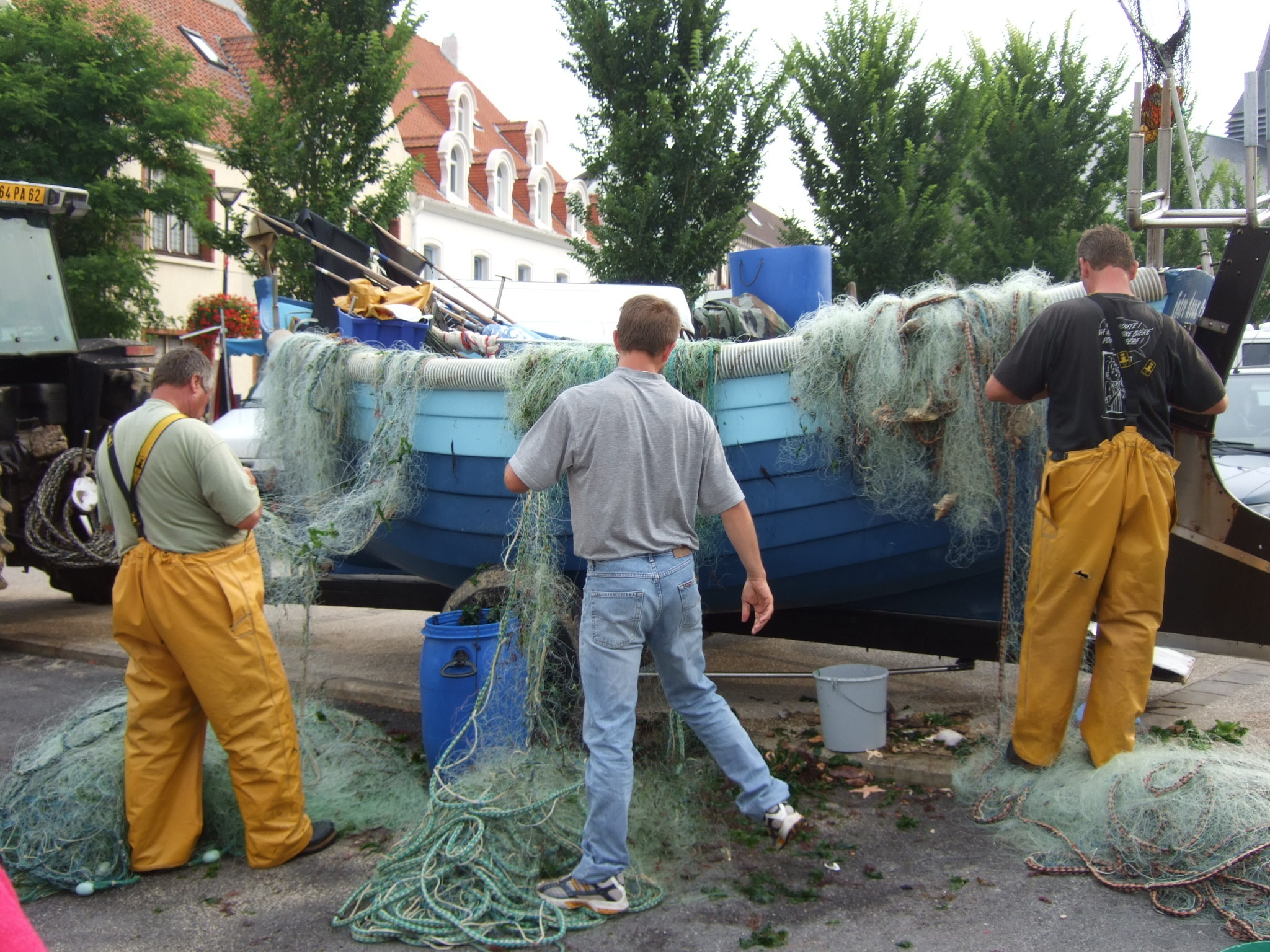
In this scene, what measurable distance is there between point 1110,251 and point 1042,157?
45.6 feet

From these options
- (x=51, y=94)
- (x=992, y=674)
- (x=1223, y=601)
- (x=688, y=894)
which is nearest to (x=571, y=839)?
(x=688, y=894)

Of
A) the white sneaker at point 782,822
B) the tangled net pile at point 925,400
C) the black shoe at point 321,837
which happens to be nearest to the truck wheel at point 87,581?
the black shoe at point 321,837

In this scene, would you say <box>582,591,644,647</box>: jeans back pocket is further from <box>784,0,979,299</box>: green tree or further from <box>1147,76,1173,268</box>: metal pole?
<box>784,0,979,299</box>: green tree

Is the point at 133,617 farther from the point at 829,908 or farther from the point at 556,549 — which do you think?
the point at 829,908

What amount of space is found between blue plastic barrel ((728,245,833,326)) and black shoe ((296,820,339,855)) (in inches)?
134

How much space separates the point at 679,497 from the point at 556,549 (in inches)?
49.3

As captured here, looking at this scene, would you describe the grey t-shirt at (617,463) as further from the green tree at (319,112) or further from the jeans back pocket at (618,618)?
the green tree at (319,112)

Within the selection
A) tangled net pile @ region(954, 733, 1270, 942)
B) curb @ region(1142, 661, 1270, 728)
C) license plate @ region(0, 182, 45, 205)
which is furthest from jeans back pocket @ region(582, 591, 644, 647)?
license plate @ region(0, 182, 45, 205)

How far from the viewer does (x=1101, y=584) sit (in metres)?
3.54

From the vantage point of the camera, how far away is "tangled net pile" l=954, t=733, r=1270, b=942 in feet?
9.68

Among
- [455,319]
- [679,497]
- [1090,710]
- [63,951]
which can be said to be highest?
[455,319]

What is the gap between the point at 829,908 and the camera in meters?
3.06

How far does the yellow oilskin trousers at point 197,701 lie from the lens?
3.38m

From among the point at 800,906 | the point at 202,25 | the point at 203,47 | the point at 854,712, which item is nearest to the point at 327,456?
the point at 854,712
